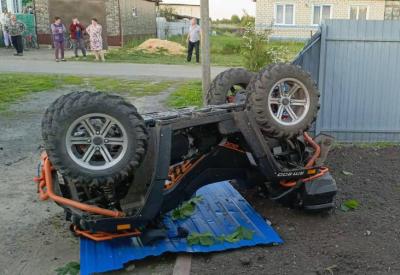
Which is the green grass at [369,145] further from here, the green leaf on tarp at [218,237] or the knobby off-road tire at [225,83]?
the green leaf on tarp at [218,237]

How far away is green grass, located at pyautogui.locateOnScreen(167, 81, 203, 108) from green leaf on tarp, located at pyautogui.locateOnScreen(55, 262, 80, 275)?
6967 mm

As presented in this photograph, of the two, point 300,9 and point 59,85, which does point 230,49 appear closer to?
point 300,9

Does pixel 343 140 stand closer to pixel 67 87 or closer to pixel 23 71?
pixel 67 87

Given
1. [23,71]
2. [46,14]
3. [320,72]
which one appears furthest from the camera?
[46,14]

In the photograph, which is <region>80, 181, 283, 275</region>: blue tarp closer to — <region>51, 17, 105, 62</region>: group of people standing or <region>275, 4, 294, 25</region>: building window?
<region>51, 17, 105, 62</region>: group of people standing

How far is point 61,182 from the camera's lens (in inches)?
169

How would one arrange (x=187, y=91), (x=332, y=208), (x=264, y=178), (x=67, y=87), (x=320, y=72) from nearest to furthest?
1. (x=264, y=178)
2. (x=332, y=208)
3. (x=320, y=72)
4. (x=187, y=91)
5. (x=67, y=87)

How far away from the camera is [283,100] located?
4578mm

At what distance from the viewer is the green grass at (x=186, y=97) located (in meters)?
11.5

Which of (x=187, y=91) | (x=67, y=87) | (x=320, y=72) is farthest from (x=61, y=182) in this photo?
(x=67, y=87)

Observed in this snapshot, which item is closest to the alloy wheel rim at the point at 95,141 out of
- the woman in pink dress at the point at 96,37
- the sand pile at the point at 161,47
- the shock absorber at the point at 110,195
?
the shock absorber at the point at 110,195

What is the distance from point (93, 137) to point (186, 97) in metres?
8.50

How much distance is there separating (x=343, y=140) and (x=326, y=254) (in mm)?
4279

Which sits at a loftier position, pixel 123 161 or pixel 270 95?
pixel 270 95
